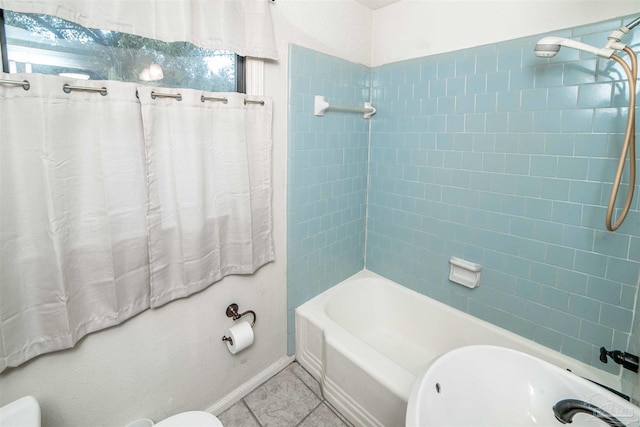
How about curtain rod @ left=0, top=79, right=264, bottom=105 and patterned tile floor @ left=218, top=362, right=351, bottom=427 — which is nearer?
curtain rod @ left=0, top=79, right=264, bottom=105

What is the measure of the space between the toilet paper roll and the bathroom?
0.26ft

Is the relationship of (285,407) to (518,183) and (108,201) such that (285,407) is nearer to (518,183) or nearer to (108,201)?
(108,201)

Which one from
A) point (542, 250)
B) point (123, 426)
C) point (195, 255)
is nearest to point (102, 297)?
point (195, 255)

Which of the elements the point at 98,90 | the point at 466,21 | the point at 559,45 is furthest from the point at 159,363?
the point at 466,21

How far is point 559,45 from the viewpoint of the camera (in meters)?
1.24

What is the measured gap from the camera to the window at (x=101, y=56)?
3.37ft

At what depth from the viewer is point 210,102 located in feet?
4.58

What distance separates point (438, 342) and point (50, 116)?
2251 mm

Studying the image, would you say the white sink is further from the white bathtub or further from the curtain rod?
the curtain rod

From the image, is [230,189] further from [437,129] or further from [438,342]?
[438,342]

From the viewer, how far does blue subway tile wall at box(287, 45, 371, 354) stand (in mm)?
1812

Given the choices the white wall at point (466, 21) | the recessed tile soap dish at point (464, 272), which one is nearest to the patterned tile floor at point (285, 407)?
the recessed tile soap dish at point (464, 272)

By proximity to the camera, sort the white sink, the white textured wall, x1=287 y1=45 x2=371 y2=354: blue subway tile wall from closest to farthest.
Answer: the white sink → the white textured wall → x1=287 y1=45 x2=371 y2=354: blue subway tile wall

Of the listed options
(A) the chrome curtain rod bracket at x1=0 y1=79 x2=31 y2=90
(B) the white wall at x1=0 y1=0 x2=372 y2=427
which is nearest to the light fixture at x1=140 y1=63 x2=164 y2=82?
(A) the chrome curtain rod bracket at x1=0 y1=79 x2=31 y2=90
